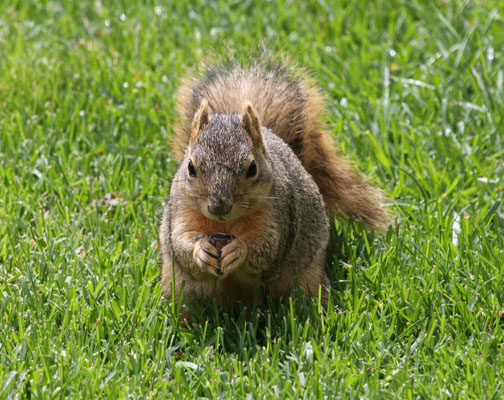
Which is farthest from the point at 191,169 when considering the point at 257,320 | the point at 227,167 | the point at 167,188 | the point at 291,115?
the point at 167,188

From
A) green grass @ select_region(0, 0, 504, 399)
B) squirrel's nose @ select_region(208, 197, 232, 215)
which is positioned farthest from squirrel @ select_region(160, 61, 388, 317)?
green grass @ select_region(0, 0, 504, 399)

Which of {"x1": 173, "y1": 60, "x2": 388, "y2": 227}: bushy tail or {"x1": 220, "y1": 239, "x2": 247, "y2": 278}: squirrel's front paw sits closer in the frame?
{"x1": 220, "y1": 239, "x2": 247, "y2": 278}: squirrel's front paw

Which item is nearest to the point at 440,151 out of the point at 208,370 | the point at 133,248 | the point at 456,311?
the point at 456,311

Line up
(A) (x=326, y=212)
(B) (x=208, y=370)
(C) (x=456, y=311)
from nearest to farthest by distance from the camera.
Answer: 1. (B) (x=208, y=370)
2. (C) (x=456, y=311)
3. (A) (x=326, y=212)

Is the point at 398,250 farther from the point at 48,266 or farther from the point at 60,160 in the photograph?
the point at 60,160

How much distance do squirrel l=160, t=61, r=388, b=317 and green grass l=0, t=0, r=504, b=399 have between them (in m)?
0.12

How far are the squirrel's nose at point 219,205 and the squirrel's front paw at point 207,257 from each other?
0.68 ft

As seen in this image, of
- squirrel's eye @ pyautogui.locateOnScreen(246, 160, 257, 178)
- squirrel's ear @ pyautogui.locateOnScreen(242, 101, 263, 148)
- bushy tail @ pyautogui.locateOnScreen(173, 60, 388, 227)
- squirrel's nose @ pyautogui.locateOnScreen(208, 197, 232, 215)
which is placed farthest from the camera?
bushy tail @ pyautogui.locateOnScreen(173, 60, 388, 227)

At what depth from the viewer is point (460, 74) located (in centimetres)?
Answer: 453

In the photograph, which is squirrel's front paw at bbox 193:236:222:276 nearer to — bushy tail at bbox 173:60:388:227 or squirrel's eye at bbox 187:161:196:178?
squirrel's eye at bbox 187:161:196:178

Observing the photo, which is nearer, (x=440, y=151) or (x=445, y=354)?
(x=445, y=354)

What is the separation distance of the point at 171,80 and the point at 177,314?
205 centimetres

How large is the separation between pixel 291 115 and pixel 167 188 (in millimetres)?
697

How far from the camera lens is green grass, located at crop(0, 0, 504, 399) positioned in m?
2.60
